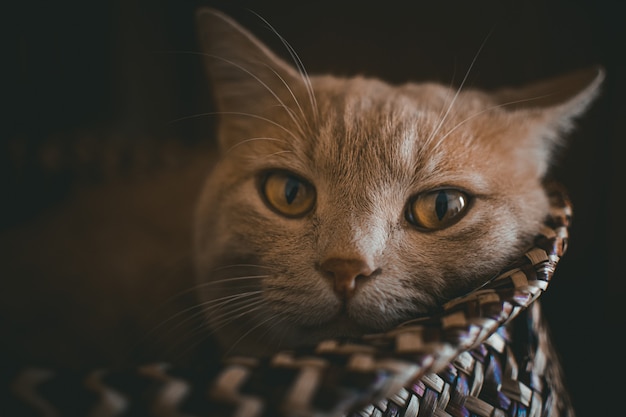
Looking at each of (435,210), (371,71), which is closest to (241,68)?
(435,210)

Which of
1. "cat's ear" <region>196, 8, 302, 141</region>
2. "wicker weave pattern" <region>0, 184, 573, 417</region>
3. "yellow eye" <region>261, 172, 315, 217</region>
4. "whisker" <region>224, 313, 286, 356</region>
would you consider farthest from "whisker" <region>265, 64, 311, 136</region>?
"wicker weave pattern" <region>0, 184, 573, 417</region>

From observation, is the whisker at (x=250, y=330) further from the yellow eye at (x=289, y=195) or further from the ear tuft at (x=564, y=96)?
the ear tuft at (x=564, y=96)

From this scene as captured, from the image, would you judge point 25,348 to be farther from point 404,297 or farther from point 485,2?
point 485,2

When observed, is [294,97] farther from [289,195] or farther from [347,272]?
[347,272]

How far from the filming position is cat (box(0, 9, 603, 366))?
0.74 m

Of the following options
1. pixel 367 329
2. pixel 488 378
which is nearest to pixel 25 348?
pixel 367 329

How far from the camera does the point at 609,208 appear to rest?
1.44 meters

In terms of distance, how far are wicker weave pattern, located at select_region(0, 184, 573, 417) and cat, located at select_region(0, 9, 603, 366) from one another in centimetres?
11

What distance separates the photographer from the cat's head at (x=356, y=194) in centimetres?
73

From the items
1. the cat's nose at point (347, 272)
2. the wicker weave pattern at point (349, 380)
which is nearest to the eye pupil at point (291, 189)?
the cat's nose at point (347, 272)

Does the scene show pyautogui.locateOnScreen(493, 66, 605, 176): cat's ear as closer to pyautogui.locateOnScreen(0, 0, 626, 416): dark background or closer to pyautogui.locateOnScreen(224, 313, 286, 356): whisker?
pyautogui.locateOnScreen(0, 0, 626, 416): dark background

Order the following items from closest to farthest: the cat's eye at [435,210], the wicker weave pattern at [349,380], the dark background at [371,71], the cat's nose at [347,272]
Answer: the wicker weave pattern at [349,380] < the cat's nose at [347,272] < the cat's eye at [435,210] < the dark background at [371,71]

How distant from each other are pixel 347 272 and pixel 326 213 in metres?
0.15

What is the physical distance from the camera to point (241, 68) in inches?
40.4
